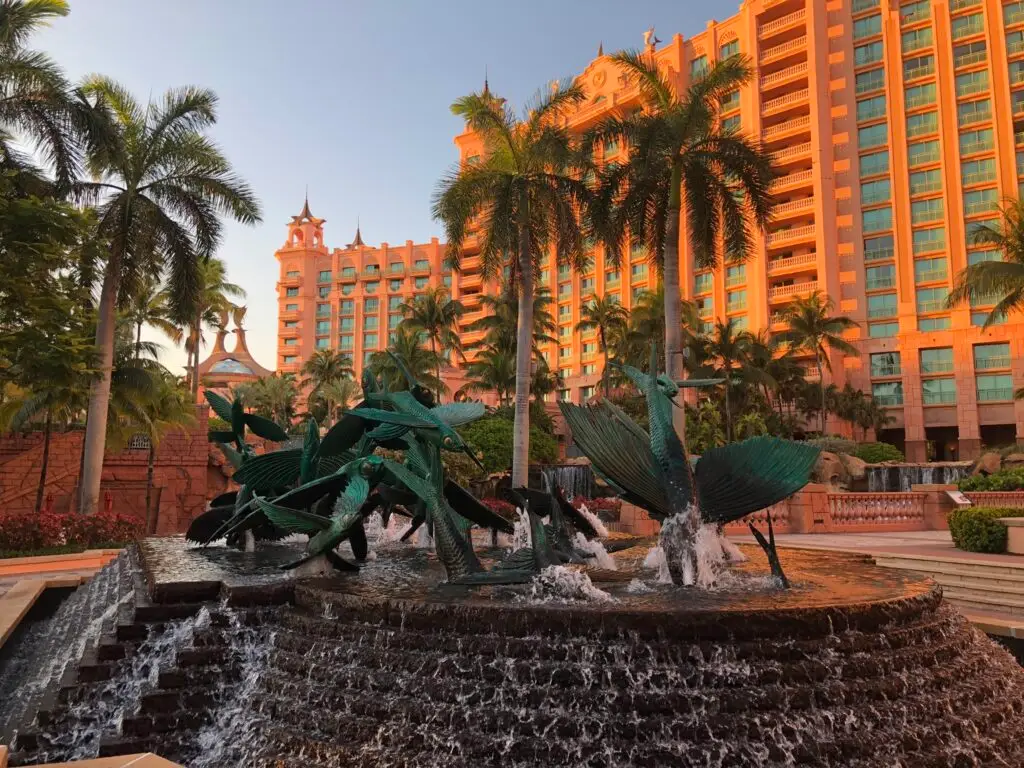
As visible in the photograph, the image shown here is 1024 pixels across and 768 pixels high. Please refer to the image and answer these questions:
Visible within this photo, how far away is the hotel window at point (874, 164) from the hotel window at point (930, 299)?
365 inches

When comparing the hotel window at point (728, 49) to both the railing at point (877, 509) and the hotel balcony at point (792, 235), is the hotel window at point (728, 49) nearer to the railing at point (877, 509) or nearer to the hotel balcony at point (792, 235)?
the hotel balcony at point (792, 235)

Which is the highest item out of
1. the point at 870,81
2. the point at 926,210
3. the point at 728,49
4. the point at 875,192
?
the point at 728,49

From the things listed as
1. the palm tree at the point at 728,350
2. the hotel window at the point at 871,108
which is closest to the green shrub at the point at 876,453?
the palm tree at the point at 728,350

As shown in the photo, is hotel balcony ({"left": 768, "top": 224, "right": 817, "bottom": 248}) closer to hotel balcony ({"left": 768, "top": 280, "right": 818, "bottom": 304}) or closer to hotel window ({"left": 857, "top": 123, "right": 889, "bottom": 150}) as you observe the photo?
hotel balcony ({"left": 768, "top": 280, "right": 818, "bottom": 304})

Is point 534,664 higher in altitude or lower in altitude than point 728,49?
lower

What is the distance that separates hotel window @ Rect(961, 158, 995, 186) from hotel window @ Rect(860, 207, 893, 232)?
15.9ft

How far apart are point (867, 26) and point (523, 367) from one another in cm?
4898

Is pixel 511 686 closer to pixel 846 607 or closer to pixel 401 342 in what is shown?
pixel 846 607

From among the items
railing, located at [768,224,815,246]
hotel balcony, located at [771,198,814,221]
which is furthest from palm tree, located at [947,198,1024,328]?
hotel balcony, located at [771,198,814,221]

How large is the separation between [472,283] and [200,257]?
6153cm

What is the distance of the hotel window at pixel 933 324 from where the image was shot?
162 ft

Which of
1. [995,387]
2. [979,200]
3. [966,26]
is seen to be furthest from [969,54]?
[995,387]

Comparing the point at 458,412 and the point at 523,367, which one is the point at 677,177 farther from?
the point at 458,412

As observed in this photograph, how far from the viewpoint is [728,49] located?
61094 mm
